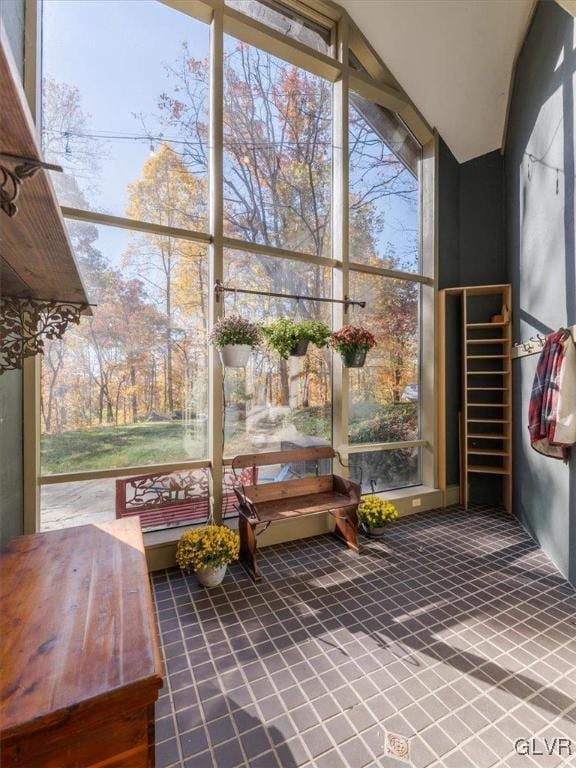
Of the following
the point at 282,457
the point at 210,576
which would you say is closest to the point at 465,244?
the point at 282,457

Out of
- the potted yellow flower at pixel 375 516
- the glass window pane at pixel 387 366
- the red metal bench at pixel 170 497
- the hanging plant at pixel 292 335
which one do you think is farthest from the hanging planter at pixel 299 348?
the potted yellow flower at pixel 375 516

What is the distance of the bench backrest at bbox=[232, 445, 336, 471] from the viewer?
304 cm

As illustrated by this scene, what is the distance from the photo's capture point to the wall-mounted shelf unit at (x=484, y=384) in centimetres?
390

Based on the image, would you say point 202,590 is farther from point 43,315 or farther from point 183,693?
point 43,315

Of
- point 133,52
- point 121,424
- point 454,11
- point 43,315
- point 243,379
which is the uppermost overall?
point 454,11

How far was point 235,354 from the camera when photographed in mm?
2666

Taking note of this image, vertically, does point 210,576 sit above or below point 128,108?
below

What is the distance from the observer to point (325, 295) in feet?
11.7

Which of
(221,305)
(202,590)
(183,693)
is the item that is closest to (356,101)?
(221,305)

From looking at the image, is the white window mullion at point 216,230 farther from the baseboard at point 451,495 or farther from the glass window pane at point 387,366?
the baseboard at point 451,495

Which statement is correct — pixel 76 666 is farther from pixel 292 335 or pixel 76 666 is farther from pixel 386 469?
pixel 386 469

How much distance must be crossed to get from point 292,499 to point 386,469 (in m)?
1.36

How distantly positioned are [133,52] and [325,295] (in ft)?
8.12

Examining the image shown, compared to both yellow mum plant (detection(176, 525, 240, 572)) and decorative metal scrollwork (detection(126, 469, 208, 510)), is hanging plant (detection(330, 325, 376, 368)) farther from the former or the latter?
yellow mum plant (detection(176, 525, 240, 572))
